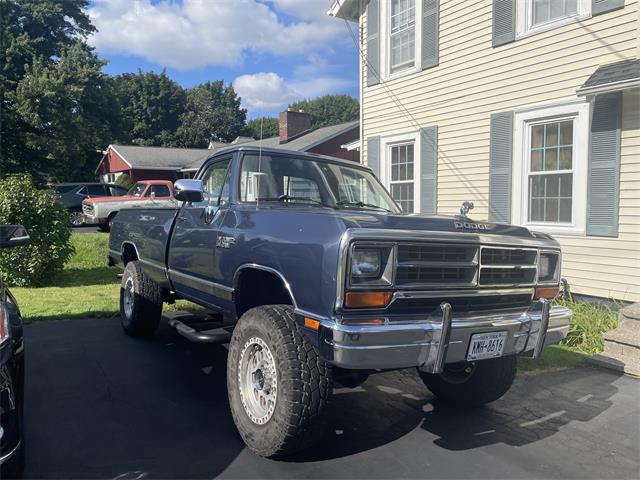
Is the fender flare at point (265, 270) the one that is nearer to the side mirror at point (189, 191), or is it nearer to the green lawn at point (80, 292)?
the side mirror at point (189, 191)

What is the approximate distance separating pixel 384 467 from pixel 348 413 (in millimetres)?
892

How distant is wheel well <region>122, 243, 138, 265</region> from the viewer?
6555 millimetres

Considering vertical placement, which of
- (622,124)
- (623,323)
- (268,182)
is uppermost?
(622,124)

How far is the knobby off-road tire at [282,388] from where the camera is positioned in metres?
3.04

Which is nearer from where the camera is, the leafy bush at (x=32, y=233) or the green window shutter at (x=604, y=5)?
Answer: the green window shutter at (x=604, y=5)

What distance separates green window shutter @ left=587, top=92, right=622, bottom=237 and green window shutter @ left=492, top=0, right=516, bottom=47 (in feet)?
6.48

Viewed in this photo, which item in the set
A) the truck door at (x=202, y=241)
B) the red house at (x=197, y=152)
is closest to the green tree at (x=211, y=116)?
the red house at (x=197, y=152)

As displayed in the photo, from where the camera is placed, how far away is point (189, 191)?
4.38 m

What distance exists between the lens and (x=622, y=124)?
23.1 feet

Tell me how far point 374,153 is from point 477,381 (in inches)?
304

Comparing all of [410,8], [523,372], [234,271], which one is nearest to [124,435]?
[234,271]

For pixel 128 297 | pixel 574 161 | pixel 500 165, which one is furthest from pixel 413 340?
pixel 500 165

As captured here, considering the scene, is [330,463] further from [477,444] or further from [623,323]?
[623,323]

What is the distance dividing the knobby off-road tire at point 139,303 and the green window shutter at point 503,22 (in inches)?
260
